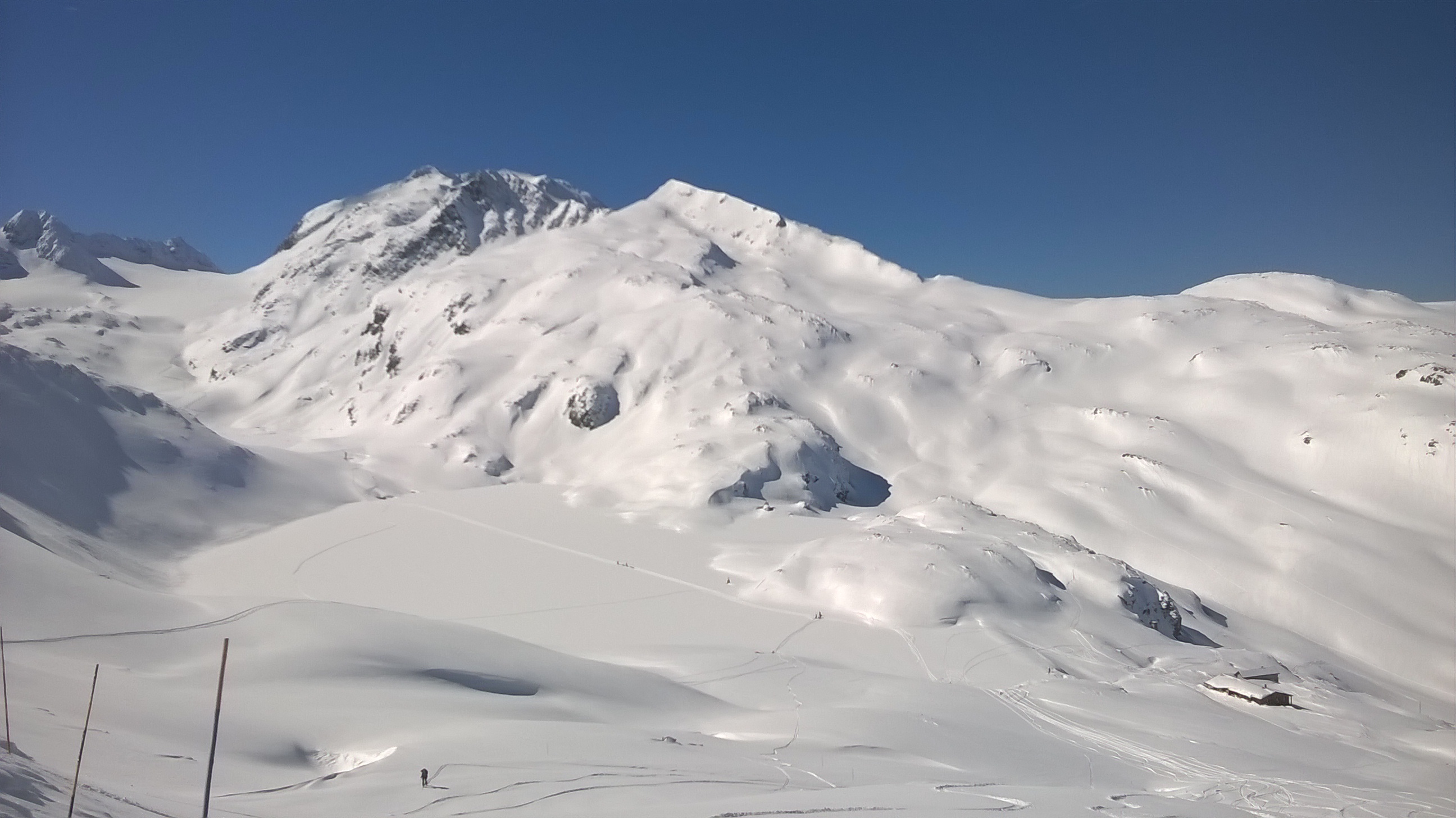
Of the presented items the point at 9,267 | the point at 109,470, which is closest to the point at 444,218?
the point at 9,267

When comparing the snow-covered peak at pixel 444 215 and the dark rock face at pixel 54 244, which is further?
the dark rock face at pixel 54 244

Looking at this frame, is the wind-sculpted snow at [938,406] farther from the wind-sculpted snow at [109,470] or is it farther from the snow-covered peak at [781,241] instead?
the wind-sculpted snow at [109,470]

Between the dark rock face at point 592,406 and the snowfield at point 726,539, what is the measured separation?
0.27 meters

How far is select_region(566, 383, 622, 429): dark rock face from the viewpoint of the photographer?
76.2 m

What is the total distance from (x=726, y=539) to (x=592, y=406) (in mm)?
26722

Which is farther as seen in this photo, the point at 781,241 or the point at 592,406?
the point at 781,241

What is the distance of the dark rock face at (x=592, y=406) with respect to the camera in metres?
76.2

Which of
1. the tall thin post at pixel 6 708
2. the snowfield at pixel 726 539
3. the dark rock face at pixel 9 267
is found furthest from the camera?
the dark rock face at pixel 9 267

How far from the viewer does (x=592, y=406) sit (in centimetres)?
7638

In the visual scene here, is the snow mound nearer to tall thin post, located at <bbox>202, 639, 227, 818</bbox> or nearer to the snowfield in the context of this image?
the snowfield

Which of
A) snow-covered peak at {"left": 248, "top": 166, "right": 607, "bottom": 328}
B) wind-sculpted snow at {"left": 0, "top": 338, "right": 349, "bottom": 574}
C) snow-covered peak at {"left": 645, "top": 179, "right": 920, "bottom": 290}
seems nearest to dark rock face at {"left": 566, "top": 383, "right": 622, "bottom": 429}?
wind-sculpted snow at {"left": 0, "top": 338, "right": 349, "bottom": 574}

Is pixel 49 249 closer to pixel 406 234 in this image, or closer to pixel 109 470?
→ pixel 406 234

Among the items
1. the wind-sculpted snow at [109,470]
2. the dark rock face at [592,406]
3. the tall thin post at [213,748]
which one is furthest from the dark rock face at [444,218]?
the tall thin post at [213,748]

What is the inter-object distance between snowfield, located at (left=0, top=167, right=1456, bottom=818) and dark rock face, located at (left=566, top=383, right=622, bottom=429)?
0.27 m
